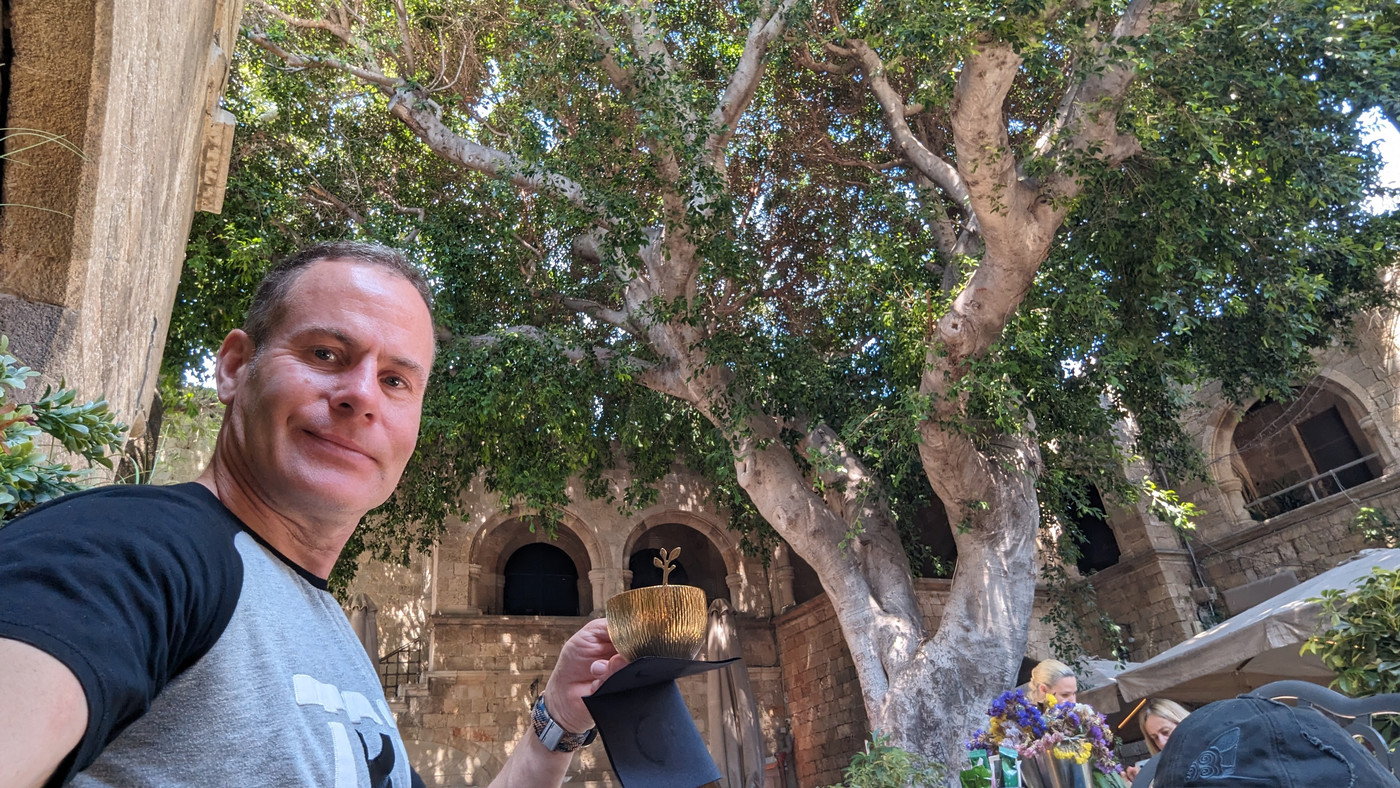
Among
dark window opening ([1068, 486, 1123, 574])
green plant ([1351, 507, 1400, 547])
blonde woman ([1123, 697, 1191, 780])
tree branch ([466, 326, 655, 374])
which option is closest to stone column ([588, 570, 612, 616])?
tree branch ([466, 326, 655, 374])

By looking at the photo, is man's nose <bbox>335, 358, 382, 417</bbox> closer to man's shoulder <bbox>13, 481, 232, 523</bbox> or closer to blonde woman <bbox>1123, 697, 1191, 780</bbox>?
man's shoulder <bbox>13, 481, 232, 523</bbox>

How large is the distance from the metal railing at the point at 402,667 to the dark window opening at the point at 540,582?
7.18 feet

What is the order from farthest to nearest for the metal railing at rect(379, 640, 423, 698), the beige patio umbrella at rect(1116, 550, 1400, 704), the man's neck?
1. the metal railing at rect(379, 640, 423, 698)
2. the beige patio umbrella at rect(1116, 550, 1400, 704)
3. the man's neck

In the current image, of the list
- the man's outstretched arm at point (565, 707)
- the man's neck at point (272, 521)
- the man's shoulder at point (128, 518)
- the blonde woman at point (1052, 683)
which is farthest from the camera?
the blonde woman at point (1052, 683)

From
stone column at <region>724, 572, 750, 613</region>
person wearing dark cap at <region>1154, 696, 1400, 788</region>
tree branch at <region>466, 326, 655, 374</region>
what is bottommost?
person wearing dark cap at <region>1154, 696, 1400, 788</region>

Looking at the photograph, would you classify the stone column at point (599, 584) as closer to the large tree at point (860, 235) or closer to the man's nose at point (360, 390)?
the large tree at point (860, 235)

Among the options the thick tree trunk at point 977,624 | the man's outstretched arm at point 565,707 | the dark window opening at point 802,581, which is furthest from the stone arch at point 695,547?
the man's outstretched arm at point 565,707

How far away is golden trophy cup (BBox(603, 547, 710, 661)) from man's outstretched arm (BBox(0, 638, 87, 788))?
85 cm

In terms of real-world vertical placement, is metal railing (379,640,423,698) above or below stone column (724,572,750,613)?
below

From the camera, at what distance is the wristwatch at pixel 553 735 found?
1537 mm

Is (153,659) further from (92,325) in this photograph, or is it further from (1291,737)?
(92,325)

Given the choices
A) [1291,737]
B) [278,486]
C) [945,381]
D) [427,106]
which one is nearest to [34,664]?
[278,486]

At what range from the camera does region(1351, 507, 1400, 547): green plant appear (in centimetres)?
1210

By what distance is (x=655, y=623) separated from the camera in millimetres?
1405
